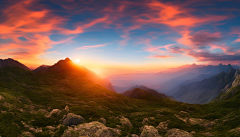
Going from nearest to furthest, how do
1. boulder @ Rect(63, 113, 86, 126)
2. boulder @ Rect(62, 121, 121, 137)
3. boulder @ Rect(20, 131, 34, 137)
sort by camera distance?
boulder @ Rect(20, 131, 34, 137), boulder @ Rect(62, 121, 121, 137), boulder @ Rect(63, 113, 86, 126)

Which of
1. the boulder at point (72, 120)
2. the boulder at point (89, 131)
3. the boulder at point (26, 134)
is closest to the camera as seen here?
the boulder at point (26, 134)

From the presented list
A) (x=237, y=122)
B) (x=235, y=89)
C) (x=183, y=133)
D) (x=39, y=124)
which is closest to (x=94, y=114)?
(x=39, y=124)

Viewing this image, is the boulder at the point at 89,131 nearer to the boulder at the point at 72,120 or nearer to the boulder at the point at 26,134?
the boulder at the point at 72,120

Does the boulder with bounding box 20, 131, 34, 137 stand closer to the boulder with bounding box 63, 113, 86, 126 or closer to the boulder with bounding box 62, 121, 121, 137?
the boulder with bounding box 62, 121, 121, 137

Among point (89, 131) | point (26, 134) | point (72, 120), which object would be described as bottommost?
point (89, 131)

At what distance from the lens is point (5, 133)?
3419 centimetres

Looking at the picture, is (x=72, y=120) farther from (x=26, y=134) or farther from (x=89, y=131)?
(x=26, y=134)

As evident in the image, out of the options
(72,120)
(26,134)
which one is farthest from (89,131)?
(26,134)

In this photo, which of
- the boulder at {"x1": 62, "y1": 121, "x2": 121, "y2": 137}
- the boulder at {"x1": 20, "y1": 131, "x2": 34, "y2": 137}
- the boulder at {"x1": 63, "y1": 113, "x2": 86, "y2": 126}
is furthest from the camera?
the boulder at {"x1": 63, "y1": 113, "x2": 86, "y2": 126}

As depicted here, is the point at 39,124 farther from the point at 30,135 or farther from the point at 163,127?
the point at 163,127

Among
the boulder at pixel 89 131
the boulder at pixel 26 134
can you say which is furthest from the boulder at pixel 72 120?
the boulder at pixel 26 134

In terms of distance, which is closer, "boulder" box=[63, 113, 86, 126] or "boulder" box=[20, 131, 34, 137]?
"boulder" box=[20, 131, 34, 137]

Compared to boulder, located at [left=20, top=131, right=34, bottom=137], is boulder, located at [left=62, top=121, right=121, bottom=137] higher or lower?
lower

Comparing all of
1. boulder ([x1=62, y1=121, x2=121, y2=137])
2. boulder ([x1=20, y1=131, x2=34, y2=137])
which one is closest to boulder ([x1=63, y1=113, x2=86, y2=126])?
boulder ([x1=62, y1=121, x2=121, y2=137])
